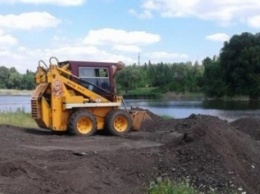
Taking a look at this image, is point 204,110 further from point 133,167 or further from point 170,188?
point 170,188

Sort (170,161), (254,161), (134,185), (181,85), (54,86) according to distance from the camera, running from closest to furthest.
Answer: (134,185) < (170,161) < (254,161) < (54,86) < (181,85)

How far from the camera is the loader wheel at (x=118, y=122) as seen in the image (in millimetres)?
17734

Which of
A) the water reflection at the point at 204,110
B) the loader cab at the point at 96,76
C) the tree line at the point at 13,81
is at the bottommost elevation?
the water reflection at the point at 204,110

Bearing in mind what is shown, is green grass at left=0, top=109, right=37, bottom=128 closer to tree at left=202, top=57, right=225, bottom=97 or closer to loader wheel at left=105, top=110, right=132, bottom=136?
loader wheel at left=105, top=110, right=132, bottom=136

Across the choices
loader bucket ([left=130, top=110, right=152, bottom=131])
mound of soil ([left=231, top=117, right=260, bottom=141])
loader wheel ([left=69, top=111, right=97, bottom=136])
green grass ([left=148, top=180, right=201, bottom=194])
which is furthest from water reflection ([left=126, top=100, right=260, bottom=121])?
green grass ([left=148, top=180, right=201, bottom=194])

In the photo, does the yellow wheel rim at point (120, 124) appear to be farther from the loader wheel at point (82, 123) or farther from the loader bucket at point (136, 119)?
the loader wheel at point (82, 123)

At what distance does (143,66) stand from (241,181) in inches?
4967

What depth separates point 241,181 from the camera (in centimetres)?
1009

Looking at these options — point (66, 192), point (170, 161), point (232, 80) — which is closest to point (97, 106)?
point (170, 161)

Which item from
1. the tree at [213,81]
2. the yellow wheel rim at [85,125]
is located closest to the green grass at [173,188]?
the yellow wheel rim at [85,125]

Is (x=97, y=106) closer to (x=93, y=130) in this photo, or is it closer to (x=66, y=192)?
(x=93, y=130)

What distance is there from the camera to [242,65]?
284 ft

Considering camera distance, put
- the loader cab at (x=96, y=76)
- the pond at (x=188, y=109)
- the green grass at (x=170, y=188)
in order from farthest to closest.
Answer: the pond at (x=188, y=109), the loader cab at (x=96, y=76), the green grass at (x=170, y=188)

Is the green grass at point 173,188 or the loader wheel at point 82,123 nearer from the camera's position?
the green grass at point 173,188
